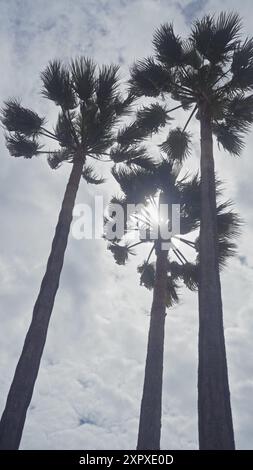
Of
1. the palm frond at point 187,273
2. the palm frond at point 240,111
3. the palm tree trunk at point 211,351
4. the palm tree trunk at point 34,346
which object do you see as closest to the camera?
the palm tree trunk at point 211,351

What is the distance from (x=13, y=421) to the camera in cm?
767

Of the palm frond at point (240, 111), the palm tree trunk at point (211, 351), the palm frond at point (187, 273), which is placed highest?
the palm frond at point (240, 111)

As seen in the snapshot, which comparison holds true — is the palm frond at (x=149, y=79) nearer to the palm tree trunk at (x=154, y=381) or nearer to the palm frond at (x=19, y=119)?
the palm frond at (x=19, y=119)

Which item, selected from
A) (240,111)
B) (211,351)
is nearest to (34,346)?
(211,351)

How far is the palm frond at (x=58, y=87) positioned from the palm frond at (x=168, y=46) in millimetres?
2598

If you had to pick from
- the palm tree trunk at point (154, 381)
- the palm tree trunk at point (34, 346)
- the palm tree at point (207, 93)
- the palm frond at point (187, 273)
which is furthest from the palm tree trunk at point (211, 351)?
the palm frond at point (187, 273)

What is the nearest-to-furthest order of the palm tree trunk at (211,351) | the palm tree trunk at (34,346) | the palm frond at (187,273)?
the palm tree trunk at (211,351) → the palm tree trunk at (34,346) → the palm frond at (187,273)

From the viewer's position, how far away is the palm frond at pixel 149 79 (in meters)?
12.0

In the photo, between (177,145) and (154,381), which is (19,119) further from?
(154,381)

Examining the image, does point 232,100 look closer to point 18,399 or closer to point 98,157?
point 98,157

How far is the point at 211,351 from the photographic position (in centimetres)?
677

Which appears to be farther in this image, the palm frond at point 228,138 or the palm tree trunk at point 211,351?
the palm frond at point 228,138

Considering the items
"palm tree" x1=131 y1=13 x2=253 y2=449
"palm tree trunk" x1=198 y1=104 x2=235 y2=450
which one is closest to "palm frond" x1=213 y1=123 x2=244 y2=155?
"palm tree" x1=131 y1=13 x2=253 y2=449

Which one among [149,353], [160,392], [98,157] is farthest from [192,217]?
[160,392]
